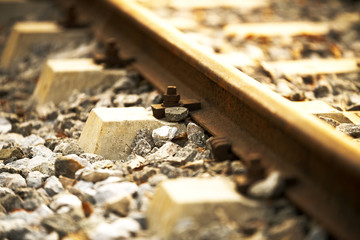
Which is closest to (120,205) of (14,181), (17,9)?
(14,181)

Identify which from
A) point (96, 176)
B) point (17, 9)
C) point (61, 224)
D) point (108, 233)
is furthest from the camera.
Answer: point (17, 9)

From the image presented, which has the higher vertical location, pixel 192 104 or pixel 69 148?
pixel 192 104

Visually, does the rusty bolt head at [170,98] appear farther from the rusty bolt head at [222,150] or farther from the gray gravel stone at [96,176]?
the gray gravel stone at [96,176]

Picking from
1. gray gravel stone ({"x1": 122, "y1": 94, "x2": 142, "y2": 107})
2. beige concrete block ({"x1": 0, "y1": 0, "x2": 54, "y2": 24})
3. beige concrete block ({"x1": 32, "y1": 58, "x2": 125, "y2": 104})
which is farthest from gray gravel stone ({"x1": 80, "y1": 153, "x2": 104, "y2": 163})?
beige concrete block ({"x1": 0, "y1": 0, "x2": 54, "y2": 24})

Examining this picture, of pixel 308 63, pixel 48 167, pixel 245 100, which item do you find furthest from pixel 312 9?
pixel 48 167

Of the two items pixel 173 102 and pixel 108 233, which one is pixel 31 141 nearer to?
pixel 173 102

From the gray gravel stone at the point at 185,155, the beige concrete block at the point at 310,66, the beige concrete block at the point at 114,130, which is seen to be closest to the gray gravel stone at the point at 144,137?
the beige concrete block at the point at 114,130

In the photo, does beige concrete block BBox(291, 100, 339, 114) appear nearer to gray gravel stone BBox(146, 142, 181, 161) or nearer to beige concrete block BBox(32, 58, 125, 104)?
gray gravel stone BBox(146, 142, 181, 161)
